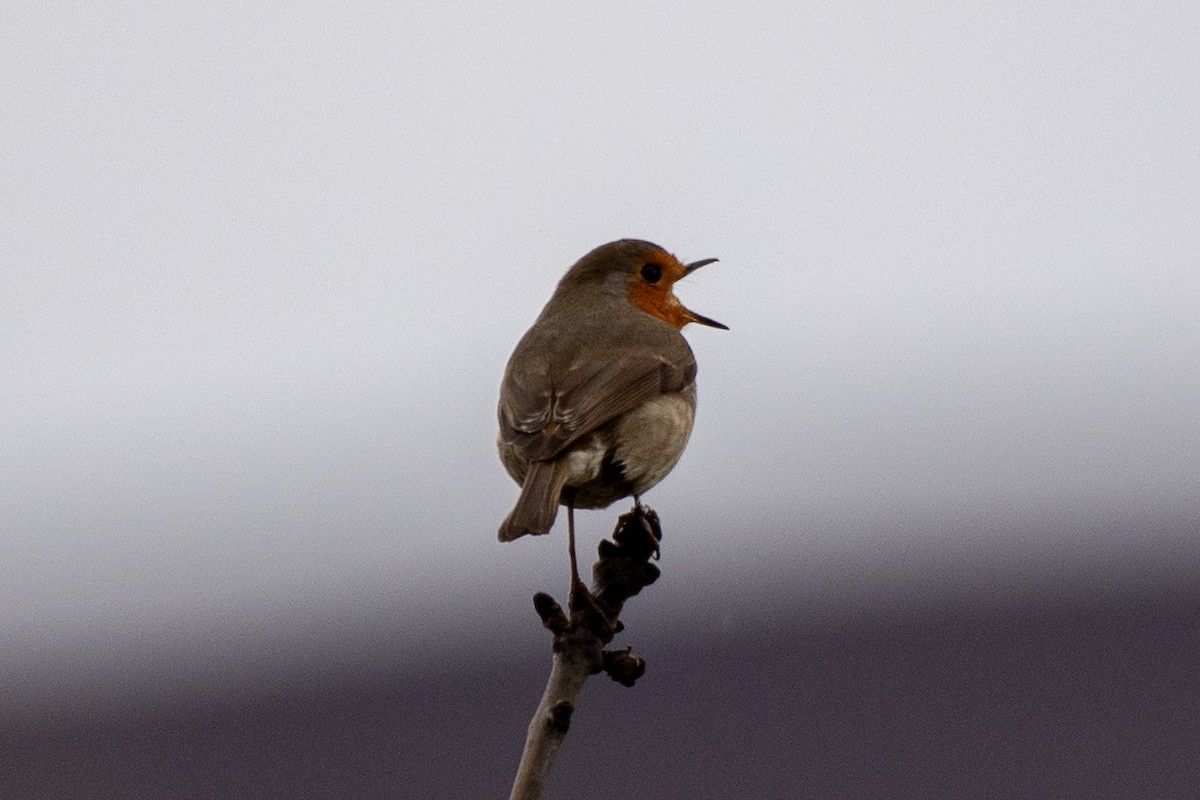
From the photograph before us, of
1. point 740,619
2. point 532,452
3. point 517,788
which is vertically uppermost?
point 740,619

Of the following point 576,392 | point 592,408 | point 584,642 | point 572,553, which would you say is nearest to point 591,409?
point 592,408

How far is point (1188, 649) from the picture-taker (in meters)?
13.8

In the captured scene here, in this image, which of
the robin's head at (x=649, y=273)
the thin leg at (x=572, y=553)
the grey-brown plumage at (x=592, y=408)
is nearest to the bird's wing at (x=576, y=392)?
the grey-brown plumage at (x=592, y=408)

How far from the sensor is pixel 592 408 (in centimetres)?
531

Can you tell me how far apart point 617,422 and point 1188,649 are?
31.6 ft

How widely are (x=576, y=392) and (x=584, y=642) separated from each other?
2385 millimetres

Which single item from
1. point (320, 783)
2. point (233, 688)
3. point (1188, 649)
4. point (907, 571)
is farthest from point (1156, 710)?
point (233, 688)

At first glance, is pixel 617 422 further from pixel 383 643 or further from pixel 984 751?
pixel 383 643

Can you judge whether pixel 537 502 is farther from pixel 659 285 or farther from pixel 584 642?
pixel 659 285

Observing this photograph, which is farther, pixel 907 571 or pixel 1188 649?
pixel 907 571

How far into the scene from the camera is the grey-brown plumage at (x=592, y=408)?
16.5ft

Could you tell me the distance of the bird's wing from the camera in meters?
5.12

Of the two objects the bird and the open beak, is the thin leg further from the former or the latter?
the open beak

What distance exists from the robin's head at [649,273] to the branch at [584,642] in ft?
8.94
